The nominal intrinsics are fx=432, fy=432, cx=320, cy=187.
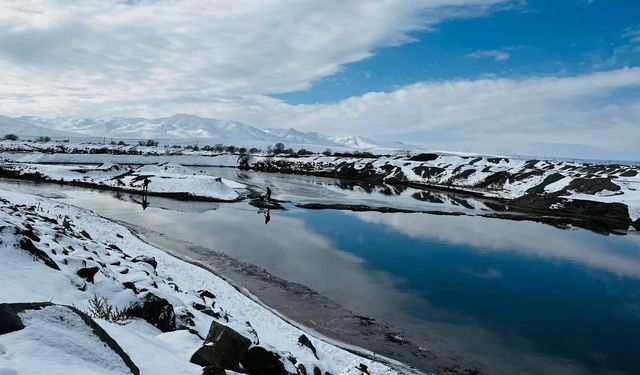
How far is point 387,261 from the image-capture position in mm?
23938

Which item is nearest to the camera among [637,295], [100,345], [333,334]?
[100,345]

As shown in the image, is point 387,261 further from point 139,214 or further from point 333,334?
point 139,214

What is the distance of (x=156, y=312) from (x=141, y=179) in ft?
158

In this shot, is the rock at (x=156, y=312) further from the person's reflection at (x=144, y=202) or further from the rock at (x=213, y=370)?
the person's reflection at (x=144, y=202)

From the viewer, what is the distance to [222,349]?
769cm

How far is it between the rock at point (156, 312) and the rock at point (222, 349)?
75.2 inches

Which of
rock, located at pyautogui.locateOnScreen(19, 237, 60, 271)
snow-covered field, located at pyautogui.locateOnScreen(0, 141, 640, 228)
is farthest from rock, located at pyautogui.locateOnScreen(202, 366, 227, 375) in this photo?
snow-covered field, located at pyautogui.locateOnScreen(0, 141, 640, 228)

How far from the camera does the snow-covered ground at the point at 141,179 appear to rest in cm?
4966

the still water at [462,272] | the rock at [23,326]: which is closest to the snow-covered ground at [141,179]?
the still water at [462,272]

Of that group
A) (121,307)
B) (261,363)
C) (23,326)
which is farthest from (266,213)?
(23,326)

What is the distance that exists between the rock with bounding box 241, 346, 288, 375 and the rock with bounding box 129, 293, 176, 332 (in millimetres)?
2342

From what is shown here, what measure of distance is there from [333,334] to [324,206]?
101ft

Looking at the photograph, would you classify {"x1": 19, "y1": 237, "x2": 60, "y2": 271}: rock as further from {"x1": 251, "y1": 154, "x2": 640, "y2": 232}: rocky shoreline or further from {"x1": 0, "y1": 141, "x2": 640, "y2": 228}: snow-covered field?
{"x1": 251, "y1": 154, "x2": 640, "y2": 232}: rocky shoreline

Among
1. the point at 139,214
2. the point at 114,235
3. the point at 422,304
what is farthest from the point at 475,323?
the point at 139,214
